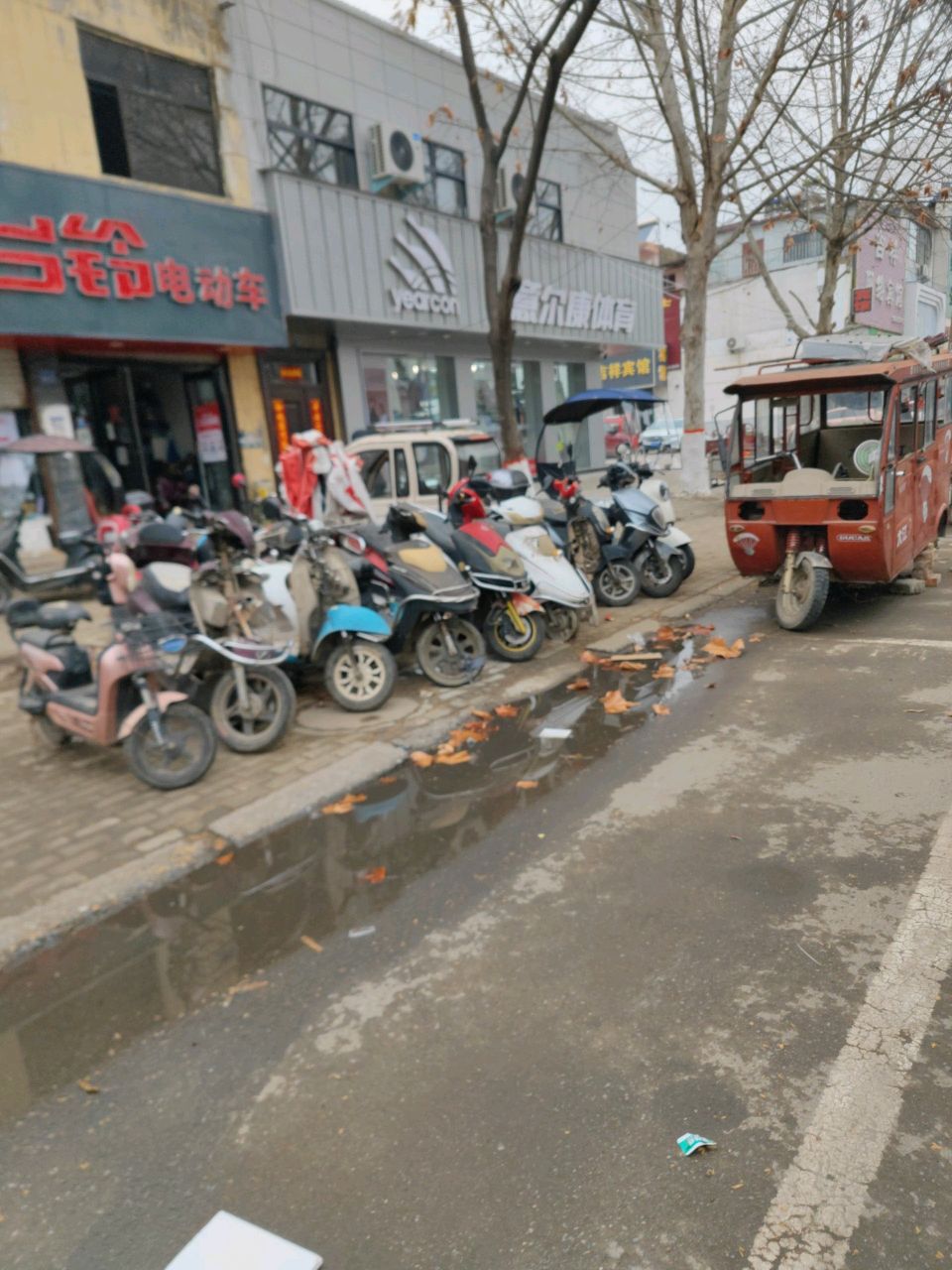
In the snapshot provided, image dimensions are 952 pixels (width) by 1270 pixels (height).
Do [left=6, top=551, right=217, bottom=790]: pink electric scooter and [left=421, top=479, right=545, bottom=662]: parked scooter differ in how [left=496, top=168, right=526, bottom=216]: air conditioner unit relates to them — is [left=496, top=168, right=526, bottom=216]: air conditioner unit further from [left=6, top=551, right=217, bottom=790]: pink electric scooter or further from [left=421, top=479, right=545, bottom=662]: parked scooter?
[left=6, top=551, right=217, bottom=790]: pink electric scooter

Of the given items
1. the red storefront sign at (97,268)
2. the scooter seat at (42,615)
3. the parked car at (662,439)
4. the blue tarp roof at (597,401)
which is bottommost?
the scooter seat at (42,615)

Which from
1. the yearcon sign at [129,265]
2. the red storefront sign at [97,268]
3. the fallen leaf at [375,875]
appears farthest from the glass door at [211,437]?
the fallen leaf at [375,875]

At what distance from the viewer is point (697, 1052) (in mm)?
2516

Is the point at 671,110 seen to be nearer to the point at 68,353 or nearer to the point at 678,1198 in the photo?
the point at 68,353

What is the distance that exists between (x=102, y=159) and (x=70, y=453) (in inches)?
175

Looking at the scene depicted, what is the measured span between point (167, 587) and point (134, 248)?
8.07 metres

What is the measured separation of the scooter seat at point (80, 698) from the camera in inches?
189

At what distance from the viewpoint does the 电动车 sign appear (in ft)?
59.6

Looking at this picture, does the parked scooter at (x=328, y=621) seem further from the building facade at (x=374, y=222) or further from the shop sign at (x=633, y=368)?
the shop sign at (x=633, y=368)

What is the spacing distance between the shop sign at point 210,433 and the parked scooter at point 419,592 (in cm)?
875

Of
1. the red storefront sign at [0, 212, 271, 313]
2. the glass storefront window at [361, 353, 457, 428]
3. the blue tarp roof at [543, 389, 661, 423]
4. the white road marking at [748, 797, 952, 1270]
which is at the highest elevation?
the red storefront sign at [0, 212, 271, 313]

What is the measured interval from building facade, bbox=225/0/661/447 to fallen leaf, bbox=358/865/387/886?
1165 cm

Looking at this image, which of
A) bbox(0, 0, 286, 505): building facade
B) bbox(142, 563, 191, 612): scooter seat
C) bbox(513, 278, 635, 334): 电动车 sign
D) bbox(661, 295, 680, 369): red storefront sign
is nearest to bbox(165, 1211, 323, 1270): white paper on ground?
bbox(142, 563, 191, 612): scooter seat

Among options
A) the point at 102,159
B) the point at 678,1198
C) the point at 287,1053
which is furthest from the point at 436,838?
the point at 102,159
